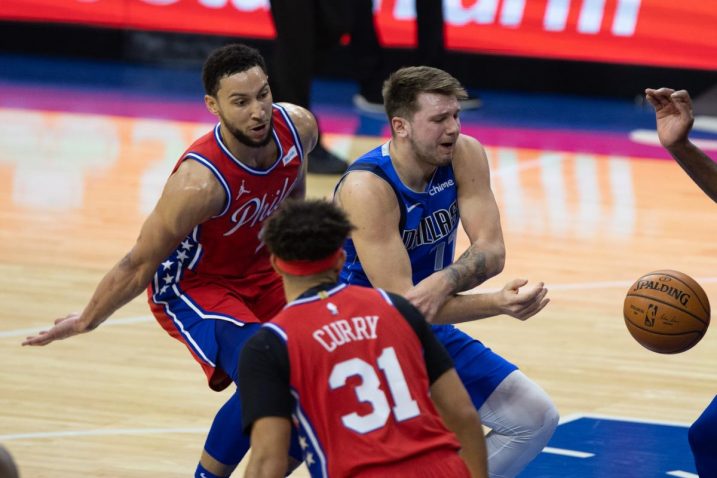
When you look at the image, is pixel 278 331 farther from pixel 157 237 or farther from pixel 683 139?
pixel 683 139

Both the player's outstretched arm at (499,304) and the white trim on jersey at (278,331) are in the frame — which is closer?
the white trim on jersey at (278,331)

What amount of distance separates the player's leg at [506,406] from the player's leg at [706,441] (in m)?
0.50

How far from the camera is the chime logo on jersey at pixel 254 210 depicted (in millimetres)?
5531

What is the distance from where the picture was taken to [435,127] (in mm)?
5164

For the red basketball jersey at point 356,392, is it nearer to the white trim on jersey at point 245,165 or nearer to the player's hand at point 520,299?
the player's hand at point 520,299

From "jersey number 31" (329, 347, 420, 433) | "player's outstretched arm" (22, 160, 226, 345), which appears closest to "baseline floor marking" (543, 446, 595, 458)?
"player's outstretched arm" (22, 160, 226, 345)

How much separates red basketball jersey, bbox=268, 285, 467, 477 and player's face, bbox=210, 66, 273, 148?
1.68 m

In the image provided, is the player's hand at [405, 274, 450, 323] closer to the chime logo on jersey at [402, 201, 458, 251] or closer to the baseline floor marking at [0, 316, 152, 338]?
the chime logo on jersey at [402, 201, 458, 251]

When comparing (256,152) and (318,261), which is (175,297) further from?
(318,261)

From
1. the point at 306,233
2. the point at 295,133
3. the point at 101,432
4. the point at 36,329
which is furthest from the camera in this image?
the point at 36,329

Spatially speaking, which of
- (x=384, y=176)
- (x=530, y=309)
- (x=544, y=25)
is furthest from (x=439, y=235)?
(x=544, y=25)

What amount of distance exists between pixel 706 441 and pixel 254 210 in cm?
186

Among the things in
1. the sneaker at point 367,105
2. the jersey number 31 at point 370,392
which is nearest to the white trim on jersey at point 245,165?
the jersey number 31 at point 370,392

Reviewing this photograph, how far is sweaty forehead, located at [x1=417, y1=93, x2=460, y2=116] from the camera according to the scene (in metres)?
5.16
